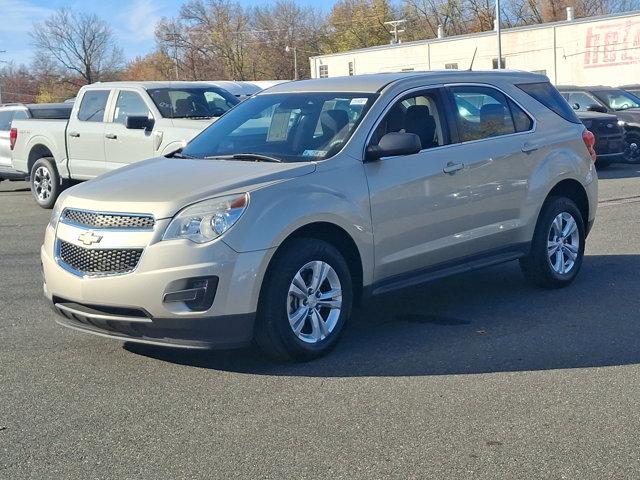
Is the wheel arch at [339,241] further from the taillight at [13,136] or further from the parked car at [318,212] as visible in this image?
the taillight at [13,136]

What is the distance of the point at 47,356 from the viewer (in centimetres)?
595

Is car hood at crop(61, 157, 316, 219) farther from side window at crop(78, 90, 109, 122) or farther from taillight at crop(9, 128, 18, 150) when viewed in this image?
taillight at crop(9, 128, 18, 150)

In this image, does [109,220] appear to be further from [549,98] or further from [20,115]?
[20,115]

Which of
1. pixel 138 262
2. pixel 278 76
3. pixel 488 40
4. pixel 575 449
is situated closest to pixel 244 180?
pixel 138 262

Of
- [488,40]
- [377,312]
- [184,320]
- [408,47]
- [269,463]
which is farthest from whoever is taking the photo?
[408,47]

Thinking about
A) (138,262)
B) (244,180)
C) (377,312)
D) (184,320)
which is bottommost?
(377,312)

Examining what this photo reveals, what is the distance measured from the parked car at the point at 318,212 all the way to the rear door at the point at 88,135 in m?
7.09

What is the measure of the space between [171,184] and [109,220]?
0.45 m

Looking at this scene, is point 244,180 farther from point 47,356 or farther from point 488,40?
point 488,40

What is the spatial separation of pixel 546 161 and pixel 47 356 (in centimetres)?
422

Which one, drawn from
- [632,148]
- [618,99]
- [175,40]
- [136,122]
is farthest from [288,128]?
[175,40]

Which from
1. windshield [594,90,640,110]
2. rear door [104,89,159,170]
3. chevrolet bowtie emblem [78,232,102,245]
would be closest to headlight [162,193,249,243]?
chevrolet bowtie emblem [78,232,102,245]

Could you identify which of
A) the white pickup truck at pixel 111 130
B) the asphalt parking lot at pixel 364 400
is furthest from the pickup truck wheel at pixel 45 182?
the asphalt parking lot at pixel 364 400

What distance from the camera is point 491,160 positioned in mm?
6895
